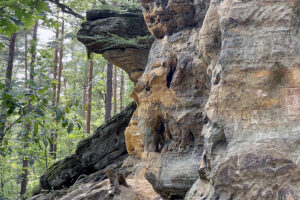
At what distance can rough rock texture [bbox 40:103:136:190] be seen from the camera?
12469 millimetres

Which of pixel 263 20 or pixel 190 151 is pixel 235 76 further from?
pixel 190 151

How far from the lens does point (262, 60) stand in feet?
13.3

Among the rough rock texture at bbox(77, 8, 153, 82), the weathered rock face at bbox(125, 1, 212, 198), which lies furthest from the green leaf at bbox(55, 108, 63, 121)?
the rough rock texture at bbox(77, 8, 153, 82)

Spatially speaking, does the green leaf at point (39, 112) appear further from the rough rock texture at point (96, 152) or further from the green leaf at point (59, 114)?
the rough rock texture at point (96, 152)

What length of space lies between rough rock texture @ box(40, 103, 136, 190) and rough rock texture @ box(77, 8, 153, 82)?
2.10 meters

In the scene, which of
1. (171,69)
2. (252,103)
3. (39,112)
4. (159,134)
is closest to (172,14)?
(171,69)

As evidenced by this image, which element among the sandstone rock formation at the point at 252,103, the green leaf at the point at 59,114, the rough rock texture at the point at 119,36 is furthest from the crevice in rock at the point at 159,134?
the rough rock texture at the point at 119,36

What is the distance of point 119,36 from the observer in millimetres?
12711

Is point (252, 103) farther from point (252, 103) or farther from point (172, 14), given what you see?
point (172, 14)

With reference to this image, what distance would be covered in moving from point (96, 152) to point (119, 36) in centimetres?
471

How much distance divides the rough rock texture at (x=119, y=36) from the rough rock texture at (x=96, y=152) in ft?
6.88

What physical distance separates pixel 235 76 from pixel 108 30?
911 cm

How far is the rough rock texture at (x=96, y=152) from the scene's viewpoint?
491 inches

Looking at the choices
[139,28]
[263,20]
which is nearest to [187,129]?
[263,20]
